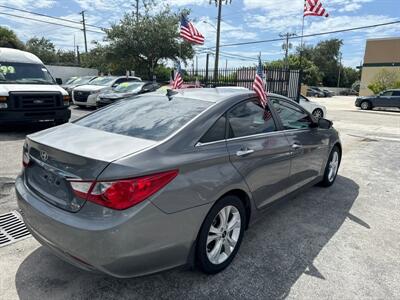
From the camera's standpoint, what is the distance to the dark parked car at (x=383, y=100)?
→ 23.1 meters

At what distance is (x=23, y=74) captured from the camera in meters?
8.73

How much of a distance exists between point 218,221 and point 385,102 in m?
24.9

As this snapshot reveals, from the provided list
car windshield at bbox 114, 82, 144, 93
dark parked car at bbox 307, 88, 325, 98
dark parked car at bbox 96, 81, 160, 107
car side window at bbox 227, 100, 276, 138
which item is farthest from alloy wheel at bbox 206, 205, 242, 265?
dark parked car at bbox 307, 88, 325, 98

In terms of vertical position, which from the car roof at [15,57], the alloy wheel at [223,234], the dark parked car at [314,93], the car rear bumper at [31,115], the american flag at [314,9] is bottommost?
the dark parked car at [314,93]

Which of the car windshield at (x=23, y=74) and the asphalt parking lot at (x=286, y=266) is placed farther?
the car windshield at (x=23, y=74)

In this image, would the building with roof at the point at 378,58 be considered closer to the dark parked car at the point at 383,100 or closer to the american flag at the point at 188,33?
the dark parked car at the point at 383,100

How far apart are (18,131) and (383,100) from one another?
77.6ft

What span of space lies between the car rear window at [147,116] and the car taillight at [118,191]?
0.46 m

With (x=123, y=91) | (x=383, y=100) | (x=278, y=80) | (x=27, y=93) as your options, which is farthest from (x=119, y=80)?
(x=383, y=100)

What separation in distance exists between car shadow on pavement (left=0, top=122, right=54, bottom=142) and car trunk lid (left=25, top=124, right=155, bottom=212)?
19.1 ft

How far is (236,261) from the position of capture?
299 centimetres

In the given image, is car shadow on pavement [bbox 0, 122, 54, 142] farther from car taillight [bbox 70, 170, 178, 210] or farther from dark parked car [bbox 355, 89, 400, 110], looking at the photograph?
dark parked car [bbox 355, 89, 400, 110]

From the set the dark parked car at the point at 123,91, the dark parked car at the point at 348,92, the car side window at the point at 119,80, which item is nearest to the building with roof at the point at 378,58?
the dark parked car at the point at 348,92

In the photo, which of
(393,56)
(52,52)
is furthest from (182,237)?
(52,52)
